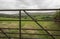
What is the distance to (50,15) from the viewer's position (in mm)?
7273

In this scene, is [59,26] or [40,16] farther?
[40,16]

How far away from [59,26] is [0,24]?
8.67 ft

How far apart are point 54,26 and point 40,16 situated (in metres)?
0.70

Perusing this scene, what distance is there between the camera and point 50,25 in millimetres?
8102

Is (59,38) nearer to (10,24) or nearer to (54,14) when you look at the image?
(54,14)

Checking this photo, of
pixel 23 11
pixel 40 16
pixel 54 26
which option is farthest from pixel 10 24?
pixel 23 11

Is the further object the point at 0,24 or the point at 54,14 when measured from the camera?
the point at 0,24

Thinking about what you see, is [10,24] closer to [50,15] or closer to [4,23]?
[4,23]

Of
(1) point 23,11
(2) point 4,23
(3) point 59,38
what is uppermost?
(1) point 23,11

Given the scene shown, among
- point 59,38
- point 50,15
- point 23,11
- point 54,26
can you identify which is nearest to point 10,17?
point 23,11

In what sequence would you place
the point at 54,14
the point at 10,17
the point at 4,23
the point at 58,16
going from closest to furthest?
the point at 10,17
the point at 58,16
the point at 54,14
the point at 4,23

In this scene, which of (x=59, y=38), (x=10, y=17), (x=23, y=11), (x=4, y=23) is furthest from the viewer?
(x=4, y=23)

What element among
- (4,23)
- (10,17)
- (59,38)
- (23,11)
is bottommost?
(4,23)

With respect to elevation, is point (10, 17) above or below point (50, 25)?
above
